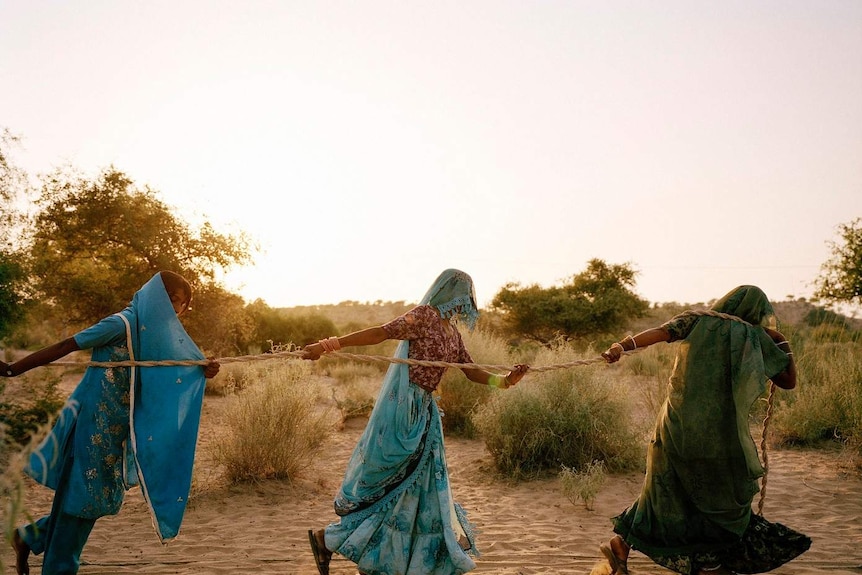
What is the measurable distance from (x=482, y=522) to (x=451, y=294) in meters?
2.98

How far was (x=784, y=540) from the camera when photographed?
14.0 feet

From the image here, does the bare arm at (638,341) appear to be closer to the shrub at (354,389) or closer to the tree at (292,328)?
the shrub at (354,389)

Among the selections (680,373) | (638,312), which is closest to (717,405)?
(680,373)

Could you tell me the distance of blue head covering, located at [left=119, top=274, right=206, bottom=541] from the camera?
402cm

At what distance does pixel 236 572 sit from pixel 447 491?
1806mm

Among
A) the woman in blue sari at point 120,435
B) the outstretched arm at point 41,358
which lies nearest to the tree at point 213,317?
the woman in blue sari at point 120,435

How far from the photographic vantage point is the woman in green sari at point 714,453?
423 cm

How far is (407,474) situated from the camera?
4.19 meters

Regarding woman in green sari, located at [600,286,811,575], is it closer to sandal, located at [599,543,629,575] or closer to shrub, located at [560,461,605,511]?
sandal, located at [599,543,629,575]

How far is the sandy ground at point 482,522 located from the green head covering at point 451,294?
6.70 feet

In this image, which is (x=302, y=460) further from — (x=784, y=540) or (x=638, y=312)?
(x=638, y=312)

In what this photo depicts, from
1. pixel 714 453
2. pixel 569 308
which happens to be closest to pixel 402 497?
pixel 714 453

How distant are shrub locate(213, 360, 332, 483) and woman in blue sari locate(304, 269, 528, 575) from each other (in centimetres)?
339

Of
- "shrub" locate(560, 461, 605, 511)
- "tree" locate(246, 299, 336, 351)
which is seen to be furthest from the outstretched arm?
"tree" locate(246, 299, 336, 351)
